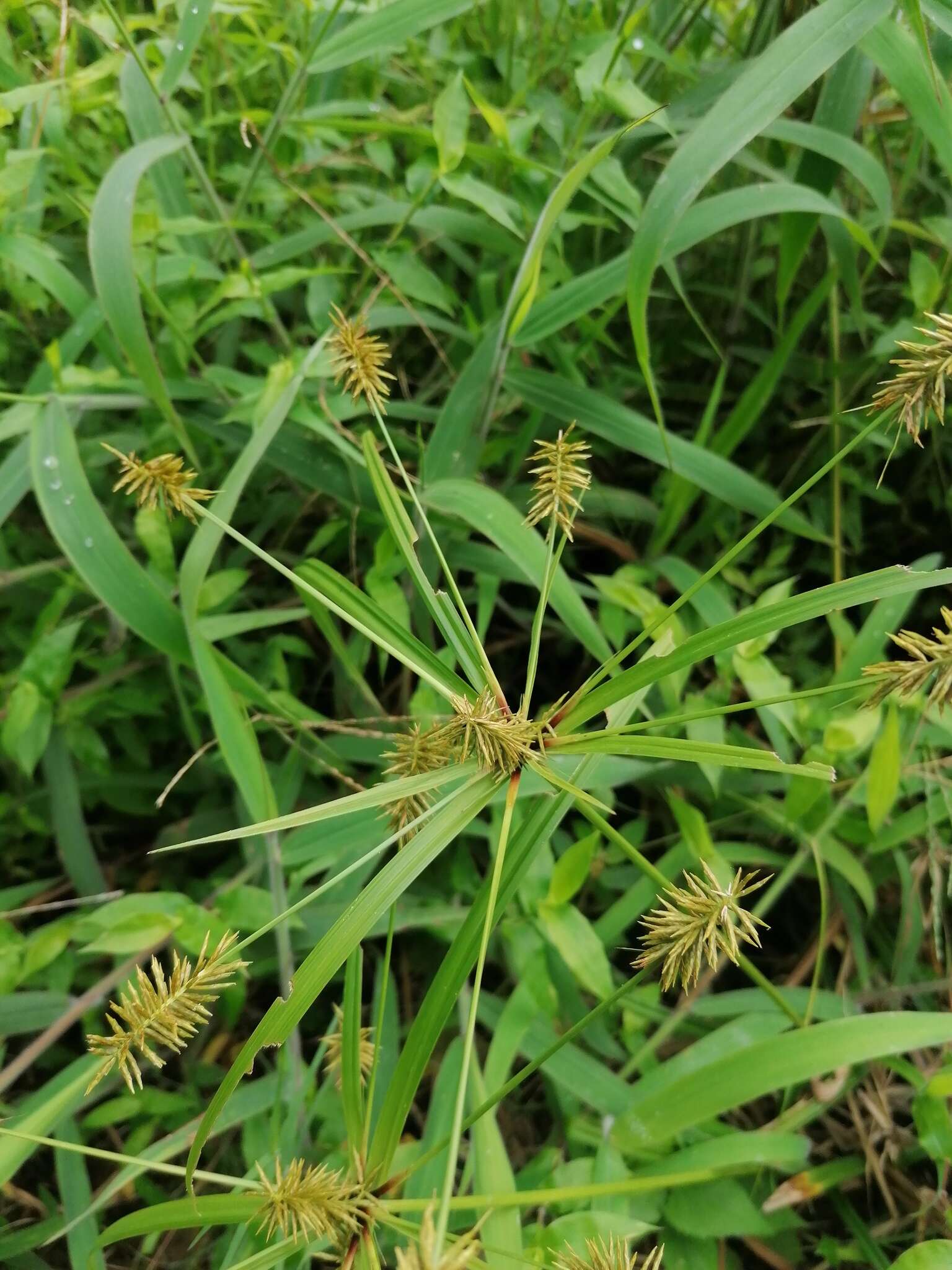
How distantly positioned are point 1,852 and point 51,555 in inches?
14.0

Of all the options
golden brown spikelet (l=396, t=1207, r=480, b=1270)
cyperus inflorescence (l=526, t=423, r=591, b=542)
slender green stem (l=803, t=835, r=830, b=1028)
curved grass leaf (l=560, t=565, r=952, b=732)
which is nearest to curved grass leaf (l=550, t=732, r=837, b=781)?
curved grass leaf (l=560, t=565, r=952, b=732)

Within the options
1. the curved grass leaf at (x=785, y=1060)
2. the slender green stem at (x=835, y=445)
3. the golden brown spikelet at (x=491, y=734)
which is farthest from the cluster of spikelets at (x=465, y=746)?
the slender green stem at (x=835, y=445)

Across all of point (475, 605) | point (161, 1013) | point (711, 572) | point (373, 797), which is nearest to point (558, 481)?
point (711, 572)

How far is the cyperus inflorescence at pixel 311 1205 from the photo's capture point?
0.40 metres

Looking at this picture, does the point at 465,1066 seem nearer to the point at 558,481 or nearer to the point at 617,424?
the point at 558,481

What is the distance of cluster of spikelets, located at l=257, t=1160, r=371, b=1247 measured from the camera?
40 centimetres

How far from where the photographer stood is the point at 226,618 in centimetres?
83

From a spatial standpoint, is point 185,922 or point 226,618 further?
point 226,618

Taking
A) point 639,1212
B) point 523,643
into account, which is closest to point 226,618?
point 523,643

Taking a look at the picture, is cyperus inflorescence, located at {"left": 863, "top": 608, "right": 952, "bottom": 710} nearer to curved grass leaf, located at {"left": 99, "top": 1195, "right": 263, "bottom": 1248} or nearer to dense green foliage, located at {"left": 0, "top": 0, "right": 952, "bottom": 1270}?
dense green foliage, located at {"left": 0, "top": 0, "right": 952, "bottom": 1270}

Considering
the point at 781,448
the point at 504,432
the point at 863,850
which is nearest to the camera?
the point at 863,850

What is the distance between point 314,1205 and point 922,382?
50 cm

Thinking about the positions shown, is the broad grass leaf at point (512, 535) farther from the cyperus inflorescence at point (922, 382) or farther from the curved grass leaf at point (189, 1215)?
the curved grass leaf at point (189, 1215)

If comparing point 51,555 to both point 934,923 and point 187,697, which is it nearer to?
point 187,697
